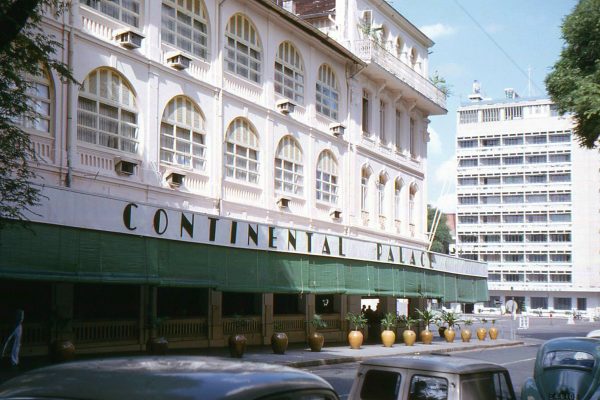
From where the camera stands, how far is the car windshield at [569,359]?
12.5 m

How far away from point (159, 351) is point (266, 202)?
30.3ft

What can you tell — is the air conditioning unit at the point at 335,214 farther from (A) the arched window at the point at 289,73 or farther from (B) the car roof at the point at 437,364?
(B) the car roof at the point at 437,364

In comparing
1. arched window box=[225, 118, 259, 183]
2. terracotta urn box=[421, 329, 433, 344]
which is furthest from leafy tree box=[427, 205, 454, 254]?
arched window box=[225, 118, 259, 183]

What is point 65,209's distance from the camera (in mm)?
18766

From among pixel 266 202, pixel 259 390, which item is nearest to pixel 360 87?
pixel 266 202

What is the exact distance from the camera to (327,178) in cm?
3484

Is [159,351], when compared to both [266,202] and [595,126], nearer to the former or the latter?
[266,202]

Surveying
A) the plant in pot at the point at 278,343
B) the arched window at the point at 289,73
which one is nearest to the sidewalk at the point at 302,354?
the plant in pot at the point at 278,343

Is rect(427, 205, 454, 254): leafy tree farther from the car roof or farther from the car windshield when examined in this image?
the car roof

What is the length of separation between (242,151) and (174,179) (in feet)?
15.9

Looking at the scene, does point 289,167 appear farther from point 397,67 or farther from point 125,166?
point 397,67

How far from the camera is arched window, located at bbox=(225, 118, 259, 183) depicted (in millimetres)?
28156

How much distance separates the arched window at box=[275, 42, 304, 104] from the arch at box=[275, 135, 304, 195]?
198cm

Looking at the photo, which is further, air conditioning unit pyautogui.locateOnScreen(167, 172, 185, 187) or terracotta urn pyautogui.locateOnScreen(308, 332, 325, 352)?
terracotta urn pyautogui.locateOnScreen(308, 332, 325, 352)
